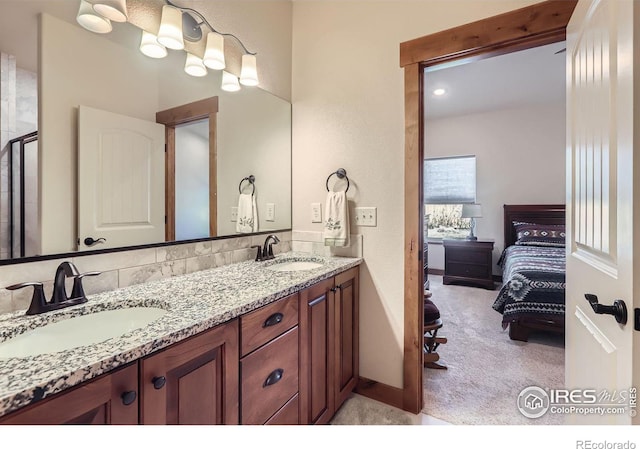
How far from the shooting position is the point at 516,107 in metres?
4.63

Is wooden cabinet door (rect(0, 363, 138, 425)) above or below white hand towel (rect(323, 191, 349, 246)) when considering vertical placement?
below

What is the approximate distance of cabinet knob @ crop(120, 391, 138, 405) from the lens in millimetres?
698

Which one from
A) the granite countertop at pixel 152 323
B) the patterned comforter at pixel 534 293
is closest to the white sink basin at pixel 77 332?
the granite countertop at pixel 152 323

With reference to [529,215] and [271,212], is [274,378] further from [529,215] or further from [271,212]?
[529,215]

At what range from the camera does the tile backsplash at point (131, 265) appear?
0.97 metres

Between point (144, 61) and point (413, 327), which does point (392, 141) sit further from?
point (144, 61)

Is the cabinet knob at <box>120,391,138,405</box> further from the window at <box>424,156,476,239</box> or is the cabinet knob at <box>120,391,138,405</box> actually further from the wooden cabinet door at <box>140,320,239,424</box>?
the window at <box>424,156,476,239</box>

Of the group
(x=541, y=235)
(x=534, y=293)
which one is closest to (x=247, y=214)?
(x=534, y=293)

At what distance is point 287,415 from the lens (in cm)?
127

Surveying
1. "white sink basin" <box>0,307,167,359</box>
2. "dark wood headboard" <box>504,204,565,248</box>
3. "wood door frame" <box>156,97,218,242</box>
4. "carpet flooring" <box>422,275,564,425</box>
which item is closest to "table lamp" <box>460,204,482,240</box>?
"dark wood headboard" <box>504,204,565,248</box>

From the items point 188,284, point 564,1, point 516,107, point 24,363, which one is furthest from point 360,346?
point 516,107

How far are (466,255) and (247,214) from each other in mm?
3807

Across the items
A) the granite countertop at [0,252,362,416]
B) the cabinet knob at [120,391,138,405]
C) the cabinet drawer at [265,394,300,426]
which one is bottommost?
the cabinet drawer at [265,394,300,426]

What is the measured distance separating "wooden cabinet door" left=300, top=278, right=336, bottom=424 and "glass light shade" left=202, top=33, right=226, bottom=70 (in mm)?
1271
